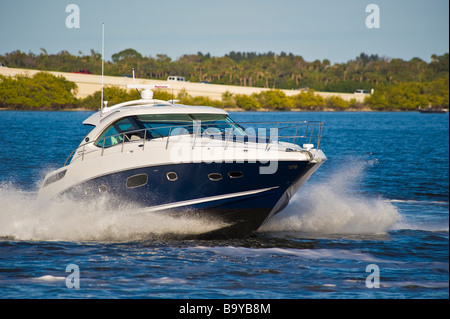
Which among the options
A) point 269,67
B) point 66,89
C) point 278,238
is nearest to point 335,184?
point 278,238

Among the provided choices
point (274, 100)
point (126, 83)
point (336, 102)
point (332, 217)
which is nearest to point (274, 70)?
point (336, 102)

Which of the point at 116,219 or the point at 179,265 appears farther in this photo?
the point at 116,219

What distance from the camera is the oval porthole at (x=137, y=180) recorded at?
11922 millimetres

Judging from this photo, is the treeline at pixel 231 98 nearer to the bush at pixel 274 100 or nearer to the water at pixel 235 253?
the bush at pixel 274 100

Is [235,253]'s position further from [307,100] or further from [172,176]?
[307,100]

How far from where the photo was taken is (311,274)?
1041cm

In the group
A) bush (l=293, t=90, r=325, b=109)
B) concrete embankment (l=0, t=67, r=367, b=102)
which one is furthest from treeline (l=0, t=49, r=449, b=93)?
bush (l=293, t=90, r=325, b=109)

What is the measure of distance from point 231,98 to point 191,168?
10094 centimetres

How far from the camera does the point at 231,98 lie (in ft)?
367

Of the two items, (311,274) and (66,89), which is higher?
(66,89)

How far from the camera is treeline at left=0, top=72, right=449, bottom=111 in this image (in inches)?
2953

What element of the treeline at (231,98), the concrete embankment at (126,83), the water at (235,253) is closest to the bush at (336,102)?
the treeline at (231,98)
